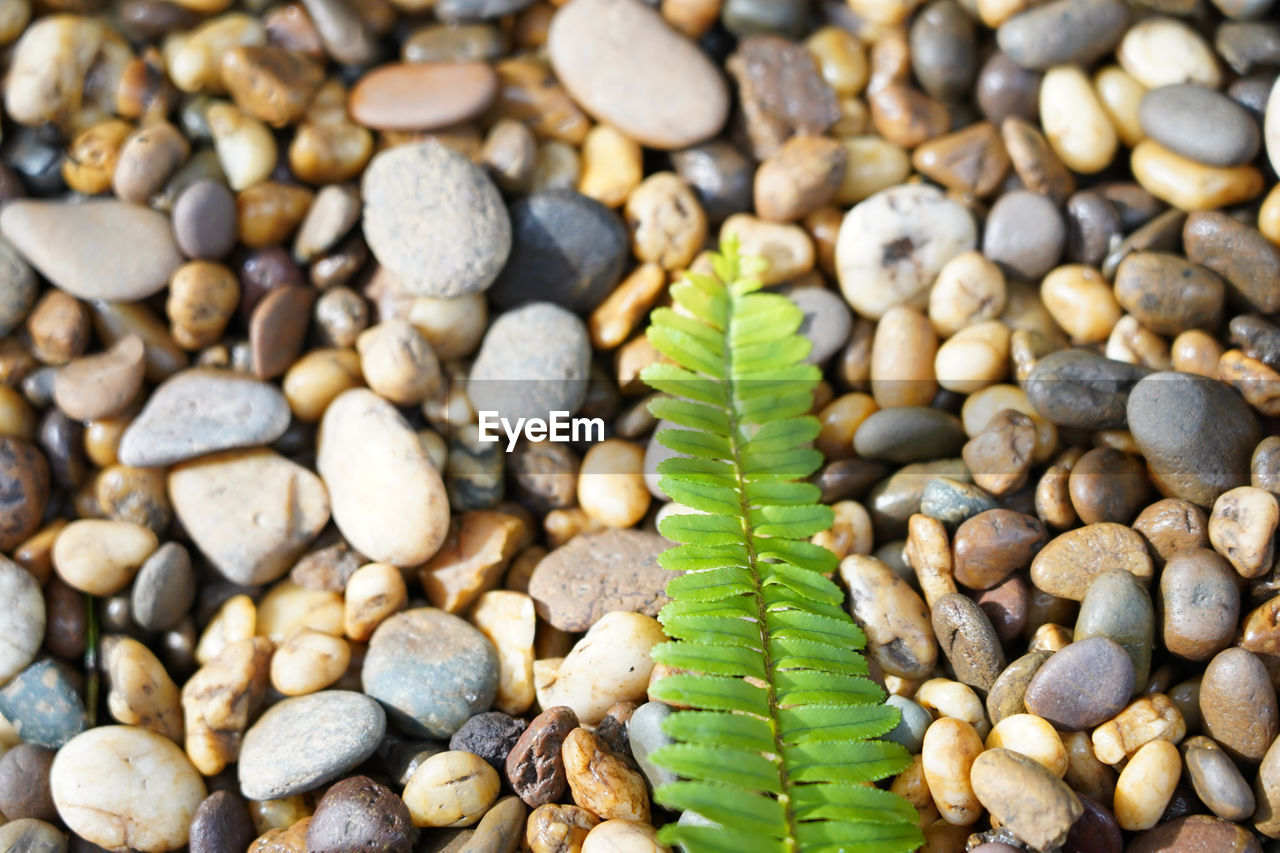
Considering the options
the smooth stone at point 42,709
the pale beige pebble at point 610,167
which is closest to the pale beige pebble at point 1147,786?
the pale beige pebble at point 610,167

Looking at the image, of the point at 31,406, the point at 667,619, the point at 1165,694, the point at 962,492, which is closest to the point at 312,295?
the point at 31,406

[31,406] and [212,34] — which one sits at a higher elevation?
[212,34]

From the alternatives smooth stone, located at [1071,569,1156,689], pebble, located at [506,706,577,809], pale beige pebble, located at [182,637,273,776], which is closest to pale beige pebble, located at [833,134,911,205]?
smooth stone, located at [1071,569,1156,689]

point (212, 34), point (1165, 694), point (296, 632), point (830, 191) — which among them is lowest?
point (296, 632)

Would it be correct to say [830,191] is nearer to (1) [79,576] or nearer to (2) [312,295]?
(2) [312,295]

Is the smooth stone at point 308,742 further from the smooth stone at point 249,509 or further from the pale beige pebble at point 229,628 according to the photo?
the smooth stone at point 249,509

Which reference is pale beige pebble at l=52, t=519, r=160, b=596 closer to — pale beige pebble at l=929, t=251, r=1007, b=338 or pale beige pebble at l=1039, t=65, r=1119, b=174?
pale beige pebble at l=929, t=251, r=1007, b=338
